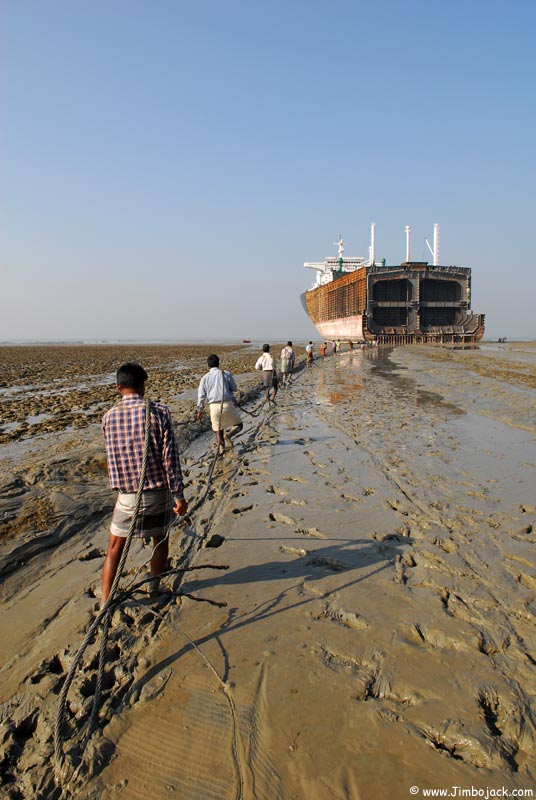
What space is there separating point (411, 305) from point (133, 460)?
166 ft

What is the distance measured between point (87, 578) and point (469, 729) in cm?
344

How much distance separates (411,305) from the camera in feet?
164

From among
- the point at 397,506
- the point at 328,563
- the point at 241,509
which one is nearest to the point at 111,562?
the point at 328,563

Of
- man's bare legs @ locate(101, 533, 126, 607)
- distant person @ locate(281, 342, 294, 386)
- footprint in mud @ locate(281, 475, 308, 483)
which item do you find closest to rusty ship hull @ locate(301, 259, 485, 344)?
distant person @ locate(281, 342, 294, 386)

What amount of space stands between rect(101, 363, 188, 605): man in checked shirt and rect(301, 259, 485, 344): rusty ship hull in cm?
4792

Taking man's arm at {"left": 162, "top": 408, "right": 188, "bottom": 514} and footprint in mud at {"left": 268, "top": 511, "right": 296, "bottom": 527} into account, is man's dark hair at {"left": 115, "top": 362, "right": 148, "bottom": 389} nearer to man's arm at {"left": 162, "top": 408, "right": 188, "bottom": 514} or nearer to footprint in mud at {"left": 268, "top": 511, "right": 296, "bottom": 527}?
man's arm at {"left": 162, "top": 408, "right": 188, "bottom": 514}

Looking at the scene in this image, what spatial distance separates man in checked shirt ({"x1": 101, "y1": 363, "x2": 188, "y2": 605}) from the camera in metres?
3.56

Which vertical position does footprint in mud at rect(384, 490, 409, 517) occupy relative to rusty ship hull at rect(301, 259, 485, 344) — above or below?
below

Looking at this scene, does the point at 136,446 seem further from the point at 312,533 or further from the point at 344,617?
the point at 312,533

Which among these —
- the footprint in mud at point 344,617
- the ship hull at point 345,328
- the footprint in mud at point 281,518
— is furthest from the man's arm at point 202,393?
the ship hull at point 345,328

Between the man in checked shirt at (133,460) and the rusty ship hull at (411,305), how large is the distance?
47921 mm

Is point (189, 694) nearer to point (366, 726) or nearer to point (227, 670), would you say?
point (227, 670)

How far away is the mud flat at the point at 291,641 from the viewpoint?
229 centimetres

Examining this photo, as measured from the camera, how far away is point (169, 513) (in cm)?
388
